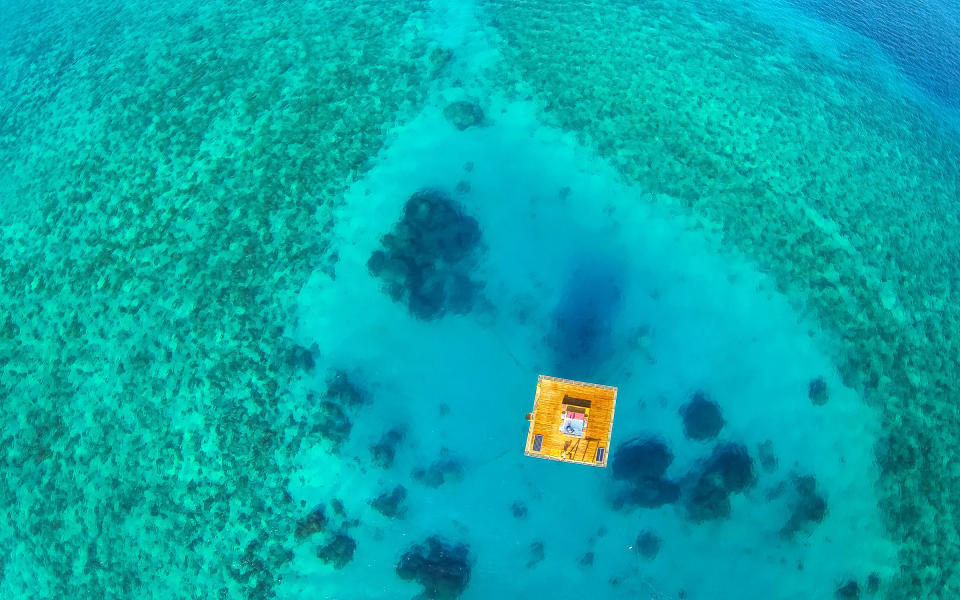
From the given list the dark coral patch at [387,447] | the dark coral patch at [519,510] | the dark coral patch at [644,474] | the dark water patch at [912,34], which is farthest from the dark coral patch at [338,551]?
the dark water patch at [912,34]

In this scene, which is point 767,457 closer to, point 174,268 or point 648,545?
point 648,545

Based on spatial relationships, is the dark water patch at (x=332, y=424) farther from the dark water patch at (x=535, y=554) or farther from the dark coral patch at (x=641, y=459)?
the dark coral patch at (x=641, y=459)

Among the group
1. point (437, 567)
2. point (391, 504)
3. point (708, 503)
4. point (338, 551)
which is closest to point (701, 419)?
point (708, 503)

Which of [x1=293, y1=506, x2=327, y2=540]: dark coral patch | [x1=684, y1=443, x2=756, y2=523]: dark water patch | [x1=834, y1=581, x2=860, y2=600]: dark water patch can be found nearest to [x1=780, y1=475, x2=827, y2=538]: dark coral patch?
[x1=684, y1=443, x2=756, y2=523]: dark water patch

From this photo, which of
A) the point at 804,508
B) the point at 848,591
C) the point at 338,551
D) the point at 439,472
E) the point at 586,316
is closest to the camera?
the point at 338,551

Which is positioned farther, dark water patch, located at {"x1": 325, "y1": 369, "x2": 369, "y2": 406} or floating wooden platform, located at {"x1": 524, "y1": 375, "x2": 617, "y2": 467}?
dark water patch, located at {"x1": 325, "y1": 369, "x2": 369, "y2": 406}

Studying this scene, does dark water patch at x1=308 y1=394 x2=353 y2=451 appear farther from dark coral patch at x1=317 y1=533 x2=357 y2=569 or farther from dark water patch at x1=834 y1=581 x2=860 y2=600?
dark water patch at x1=834 y1=581 x2=860 y2=600
